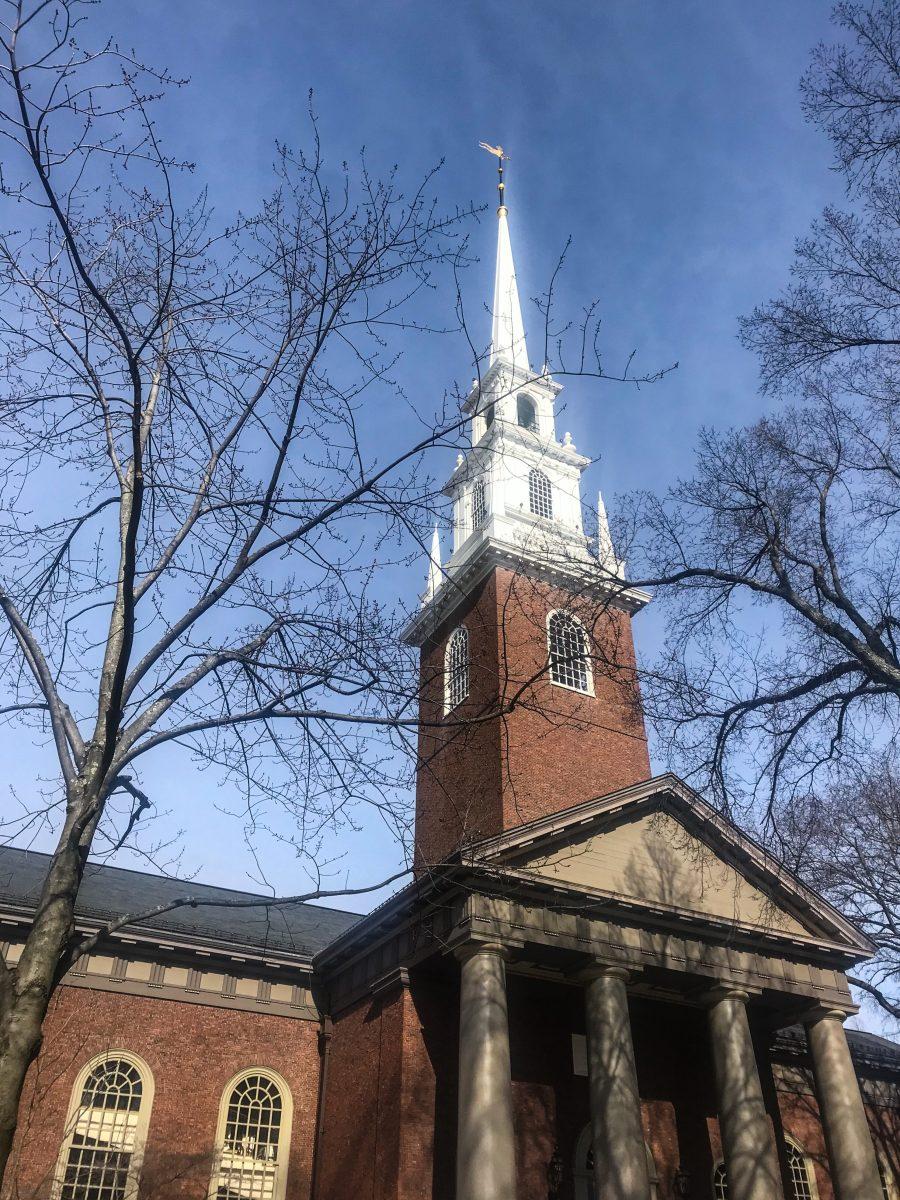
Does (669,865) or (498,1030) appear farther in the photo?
(669,865)

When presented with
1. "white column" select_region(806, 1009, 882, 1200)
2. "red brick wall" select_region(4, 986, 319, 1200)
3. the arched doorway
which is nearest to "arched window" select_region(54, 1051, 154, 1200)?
"red brick wall" select_region(4, 986, 319, 1200)

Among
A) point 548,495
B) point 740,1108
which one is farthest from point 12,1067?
point 548,495

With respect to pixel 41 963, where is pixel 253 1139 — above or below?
above

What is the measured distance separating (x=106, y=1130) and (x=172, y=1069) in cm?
143

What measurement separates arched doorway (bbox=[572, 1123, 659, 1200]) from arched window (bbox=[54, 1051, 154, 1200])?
25.1ft

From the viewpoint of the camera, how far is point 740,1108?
16453 millimetres

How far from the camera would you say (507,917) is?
16.1 meters

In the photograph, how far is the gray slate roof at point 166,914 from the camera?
63.7 ft

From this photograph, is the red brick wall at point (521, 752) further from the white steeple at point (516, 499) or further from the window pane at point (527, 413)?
the window pane at point (527, 413)

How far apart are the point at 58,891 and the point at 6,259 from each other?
4.24 meters

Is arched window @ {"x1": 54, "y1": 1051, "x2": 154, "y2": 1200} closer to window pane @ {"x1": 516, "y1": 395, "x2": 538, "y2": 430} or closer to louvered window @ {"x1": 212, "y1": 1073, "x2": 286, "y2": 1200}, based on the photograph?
louvered window @ {"x1": 212, "y1": 1073, "x2": 286, "y2": 1200}

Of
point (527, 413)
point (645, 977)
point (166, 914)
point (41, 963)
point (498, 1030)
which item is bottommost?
point (41, 963)

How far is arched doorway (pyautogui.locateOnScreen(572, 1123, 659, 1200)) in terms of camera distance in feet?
57.1

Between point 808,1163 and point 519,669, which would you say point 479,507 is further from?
point 808,1163
